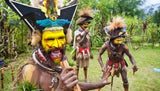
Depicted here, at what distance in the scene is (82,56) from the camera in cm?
511

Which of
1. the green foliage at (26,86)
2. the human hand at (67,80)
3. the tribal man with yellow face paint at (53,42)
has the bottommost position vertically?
the green foliage at (26,86)

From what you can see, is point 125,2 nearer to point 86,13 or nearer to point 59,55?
point 86,13

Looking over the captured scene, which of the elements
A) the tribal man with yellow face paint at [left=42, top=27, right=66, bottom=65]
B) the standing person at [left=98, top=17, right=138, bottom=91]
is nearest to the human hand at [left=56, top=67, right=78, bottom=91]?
the tribal man with yellow face paint at [left=42, top=27, right=66, bottom=65]

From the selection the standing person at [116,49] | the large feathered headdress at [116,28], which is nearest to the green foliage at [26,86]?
the standing person at [116,49]

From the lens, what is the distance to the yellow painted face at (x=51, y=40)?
6.55 feet

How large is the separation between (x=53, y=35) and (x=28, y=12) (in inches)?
15.4

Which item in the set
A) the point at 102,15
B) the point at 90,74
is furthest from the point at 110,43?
the point at 102,15

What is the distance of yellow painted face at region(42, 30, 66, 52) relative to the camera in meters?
2.00

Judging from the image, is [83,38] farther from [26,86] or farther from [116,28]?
[26,86]

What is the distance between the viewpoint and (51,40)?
2.02 metres

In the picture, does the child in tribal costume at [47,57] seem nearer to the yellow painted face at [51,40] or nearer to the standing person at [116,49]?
the yellow painted face at [51,40]

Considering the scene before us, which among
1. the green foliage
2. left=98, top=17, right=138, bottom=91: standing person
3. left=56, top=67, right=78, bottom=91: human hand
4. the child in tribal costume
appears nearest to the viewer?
left=56, top=67, right=78, bottom=91: human hand

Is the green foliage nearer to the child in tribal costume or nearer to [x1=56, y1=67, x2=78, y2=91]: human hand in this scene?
the child in tribal costume

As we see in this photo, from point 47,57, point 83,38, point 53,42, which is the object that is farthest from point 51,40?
point 83,38
